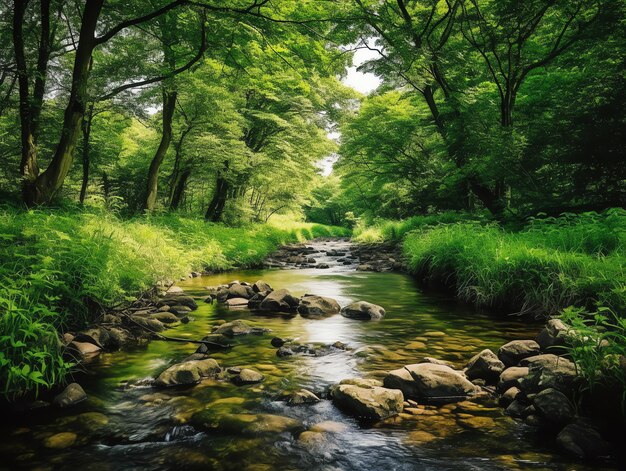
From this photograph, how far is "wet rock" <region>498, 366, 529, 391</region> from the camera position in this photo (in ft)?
12.5

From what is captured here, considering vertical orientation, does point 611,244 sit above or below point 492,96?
below

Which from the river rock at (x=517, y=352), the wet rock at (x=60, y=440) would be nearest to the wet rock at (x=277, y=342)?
the wet rock at (x=60, y=440)

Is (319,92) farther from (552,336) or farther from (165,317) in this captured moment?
(552,336)

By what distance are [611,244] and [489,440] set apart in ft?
19.5

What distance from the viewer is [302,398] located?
374cm

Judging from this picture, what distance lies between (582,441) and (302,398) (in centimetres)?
232

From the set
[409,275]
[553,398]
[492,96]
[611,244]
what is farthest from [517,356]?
[492,96]

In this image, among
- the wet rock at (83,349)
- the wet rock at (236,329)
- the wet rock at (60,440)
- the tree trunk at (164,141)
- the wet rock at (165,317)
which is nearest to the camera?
the wet rock at (60,440)

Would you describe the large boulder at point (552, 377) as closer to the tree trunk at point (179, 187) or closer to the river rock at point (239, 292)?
the river rock at point (239, 292)

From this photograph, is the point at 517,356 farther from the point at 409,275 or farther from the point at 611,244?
the point at 409,275

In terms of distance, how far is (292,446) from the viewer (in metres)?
2.96

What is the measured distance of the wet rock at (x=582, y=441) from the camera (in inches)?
107

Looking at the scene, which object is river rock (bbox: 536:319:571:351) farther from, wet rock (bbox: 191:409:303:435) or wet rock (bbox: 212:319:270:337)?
wet rock (bbox: 212:319:270:337)

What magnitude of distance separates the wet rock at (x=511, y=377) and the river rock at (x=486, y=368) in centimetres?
17
